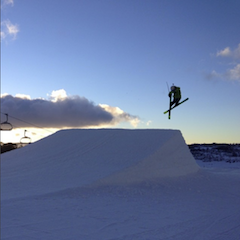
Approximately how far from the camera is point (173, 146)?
14594mm

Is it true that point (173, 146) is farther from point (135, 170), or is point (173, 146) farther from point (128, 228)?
point (128, 228)

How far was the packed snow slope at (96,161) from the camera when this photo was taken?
39.3ft

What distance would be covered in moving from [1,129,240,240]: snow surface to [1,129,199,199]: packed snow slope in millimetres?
46

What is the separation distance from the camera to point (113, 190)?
1084cm

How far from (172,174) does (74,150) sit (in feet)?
19.3

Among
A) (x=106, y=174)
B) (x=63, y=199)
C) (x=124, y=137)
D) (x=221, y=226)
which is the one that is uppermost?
(x=124, y=137)

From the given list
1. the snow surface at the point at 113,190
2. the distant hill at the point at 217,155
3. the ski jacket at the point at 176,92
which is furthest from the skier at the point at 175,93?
the distant hill at the point at 217,155

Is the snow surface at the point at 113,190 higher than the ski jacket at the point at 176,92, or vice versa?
the ski jacket at the point at 176,92

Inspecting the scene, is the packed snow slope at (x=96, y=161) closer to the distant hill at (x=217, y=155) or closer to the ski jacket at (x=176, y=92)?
the ski jacket at (x=176, y=92)

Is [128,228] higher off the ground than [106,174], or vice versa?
[106,174]

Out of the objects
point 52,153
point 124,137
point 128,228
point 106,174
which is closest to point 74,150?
point 52,153

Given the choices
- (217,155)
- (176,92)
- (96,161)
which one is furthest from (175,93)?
(217,155)

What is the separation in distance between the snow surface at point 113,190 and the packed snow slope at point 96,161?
1.8 inches

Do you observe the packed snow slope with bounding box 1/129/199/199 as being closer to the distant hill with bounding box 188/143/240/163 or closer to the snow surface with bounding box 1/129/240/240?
the snow surface with bounding box 1/129/240/240
